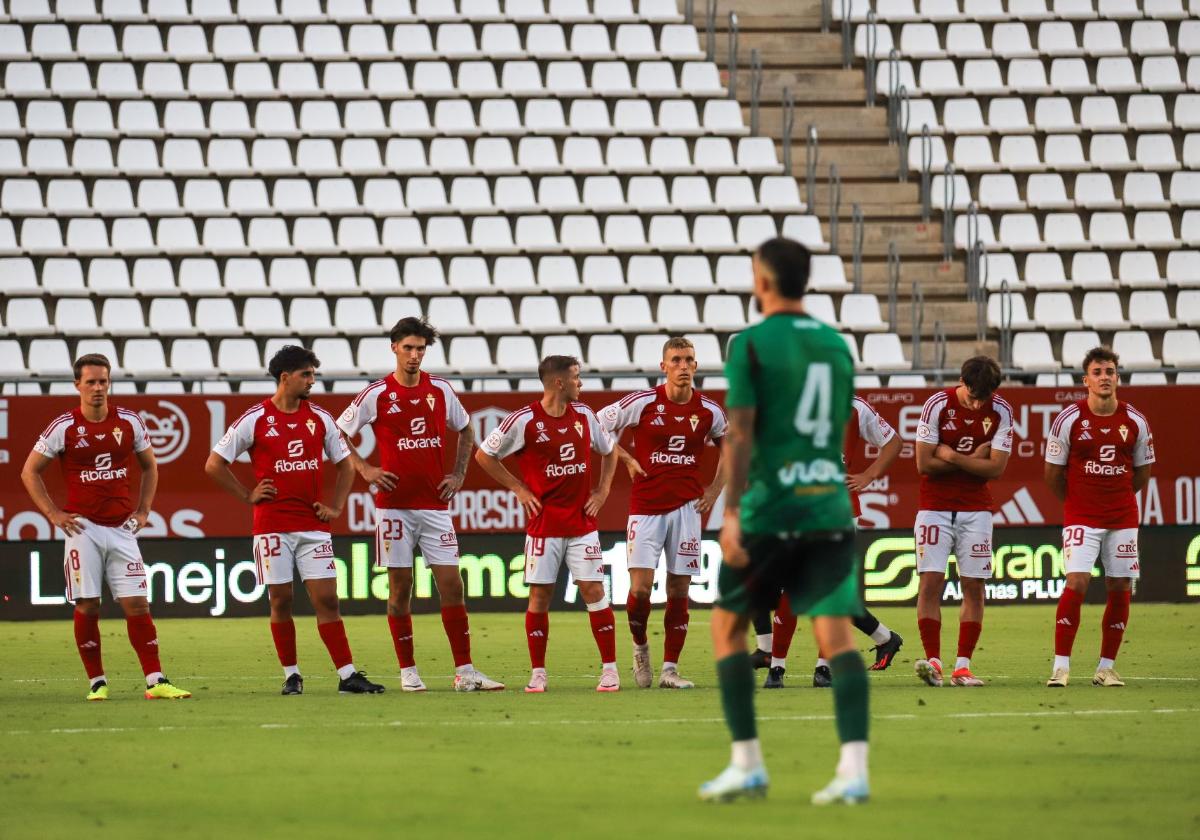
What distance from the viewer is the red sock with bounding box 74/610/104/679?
11.9 m

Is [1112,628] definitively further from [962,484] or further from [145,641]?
[145,641]

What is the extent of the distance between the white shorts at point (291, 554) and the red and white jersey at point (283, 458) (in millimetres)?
51

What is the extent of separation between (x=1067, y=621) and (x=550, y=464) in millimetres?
3737

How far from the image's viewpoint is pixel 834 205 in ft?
83.1

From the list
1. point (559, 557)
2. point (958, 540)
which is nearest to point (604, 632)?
point (559, 557)

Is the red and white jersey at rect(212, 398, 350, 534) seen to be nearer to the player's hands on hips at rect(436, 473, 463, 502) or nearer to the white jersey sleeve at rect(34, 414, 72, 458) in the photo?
the player's hands on hips at rect(436, 473, 463, 502)

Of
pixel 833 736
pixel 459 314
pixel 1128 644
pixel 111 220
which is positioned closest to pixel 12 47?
pixel 111 220

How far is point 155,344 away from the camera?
22328 millimetres

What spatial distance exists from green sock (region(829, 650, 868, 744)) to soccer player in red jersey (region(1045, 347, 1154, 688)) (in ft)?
19.5

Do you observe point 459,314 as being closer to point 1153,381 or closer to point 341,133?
point 341,133

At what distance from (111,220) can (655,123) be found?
26.7 feet

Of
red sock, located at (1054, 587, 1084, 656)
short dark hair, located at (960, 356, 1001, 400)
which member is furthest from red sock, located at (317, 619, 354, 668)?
red sock, located at (1054, 587, 1084, 656)

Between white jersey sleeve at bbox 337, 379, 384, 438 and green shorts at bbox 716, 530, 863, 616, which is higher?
white jersey sleeve at bbox 337, 379, 384, 438

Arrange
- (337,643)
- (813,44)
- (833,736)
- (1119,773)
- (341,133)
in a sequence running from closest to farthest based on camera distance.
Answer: (1119,773) < (833,736) < (337,643) < (341,133) < (813,44)
